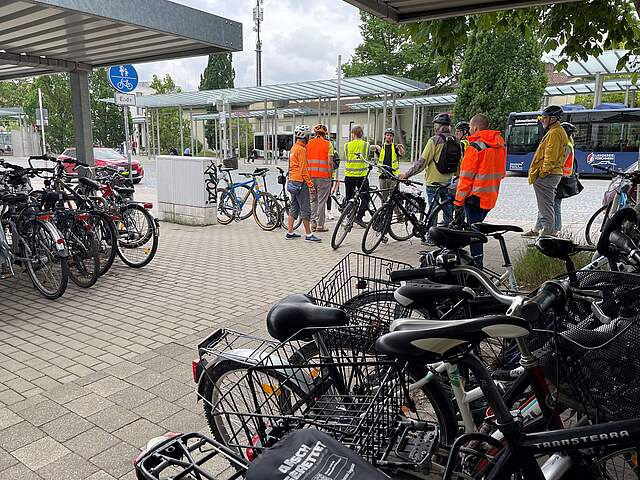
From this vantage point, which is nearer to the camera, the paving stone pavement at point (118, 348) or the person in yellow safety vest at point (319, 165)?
the paving stone pavement at point (118, 348)

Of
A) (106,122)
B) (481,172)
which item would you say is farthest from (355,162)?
(106,122)

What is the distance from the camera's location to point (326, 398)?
194cm

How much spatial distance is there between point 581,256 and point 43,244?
18.5 ft

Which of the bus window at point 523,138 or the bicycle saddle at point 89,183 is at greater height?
the bus window at point 523,138

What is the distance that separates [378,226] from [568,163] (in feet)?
10.7

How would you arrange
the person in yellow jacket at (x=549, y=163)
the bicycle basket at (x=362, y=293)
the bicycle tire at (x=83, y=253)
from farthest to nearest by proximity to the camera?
the person in yellow jacket at (x=549, y=163) → the bicycle tire at (x=83, y=253) → the bicycle basket at (x=362, y=293)

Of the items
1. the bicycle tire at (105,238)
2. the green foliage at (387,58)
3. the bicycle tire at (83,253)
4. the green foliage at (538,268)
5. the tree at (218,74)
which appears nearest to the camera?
the green foliage at (538,268)

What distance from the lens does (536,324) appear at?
1.62m

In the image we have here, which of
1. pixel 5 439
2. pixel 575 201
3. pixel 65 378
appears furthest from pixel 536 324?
pixel 575 201

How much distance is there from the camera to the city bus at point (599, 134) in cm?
2097

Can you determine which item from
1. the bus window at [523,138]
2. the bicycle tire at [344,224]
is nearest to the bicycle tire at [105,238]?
the bicycle tire at [344,224]

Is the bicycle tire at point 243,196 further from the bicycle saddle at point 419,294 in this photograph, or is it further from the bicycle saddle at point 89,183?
the bicycle saddle at point 419,294

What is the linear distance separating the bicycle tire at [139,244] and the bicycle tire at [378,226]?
2934mm

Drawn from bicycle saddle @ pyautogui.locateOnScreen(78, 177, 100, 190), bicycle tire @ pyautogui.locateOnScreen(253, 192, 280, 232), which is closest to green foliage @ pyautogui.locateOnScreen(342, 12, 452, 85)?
bicycle tire @ pyautogui.locateOnScreen(253, 192, 280, 232)
